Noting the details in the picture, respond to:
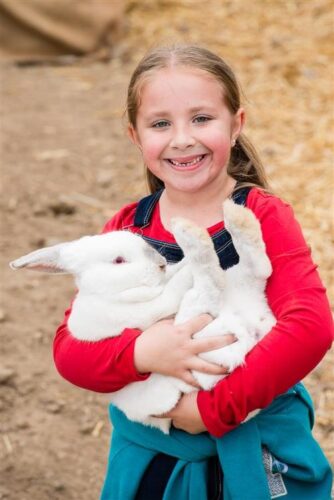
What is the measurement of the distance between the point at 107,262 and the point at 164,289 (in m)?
0.15

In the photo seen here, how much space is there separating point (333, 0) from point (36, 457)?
4.95m

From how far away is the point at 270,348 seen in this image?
1.88 meters

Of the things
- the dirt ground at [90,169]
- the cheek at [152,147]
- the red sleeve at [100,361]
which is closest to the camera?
the red sleeve at [100,361]

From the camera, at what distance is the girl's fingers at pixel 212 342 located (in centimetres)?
192

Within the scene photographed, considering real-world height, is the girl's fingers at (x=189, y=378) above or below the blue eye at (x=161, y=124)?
below

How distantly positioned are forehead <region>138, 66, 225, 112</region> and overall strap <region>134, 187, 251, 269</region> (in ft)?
0.79

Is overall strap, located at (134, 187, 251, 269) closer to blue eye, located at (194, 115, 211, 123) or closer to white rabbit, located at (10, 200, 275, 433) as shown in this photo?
white rabbit, located at (10, 200, 275, 433)

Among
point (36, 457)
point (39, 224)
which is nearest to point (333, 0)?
point (39, 224)

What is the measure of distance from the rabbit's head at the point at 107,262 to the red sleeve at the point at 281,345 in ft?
0.89

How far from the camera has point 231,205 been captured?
76.0 inches

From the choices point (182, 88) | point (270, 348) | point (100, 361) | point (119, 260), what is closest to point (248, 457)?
point (270, 348)

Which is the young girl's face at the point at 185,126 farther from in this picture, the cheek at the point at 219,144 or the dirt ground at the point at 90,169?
the dirt ground at the point at 90,169

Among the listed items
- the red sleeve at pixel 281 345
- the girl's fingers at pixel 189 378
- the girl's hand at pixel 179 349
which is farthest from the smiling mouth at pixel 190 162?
the girl's fingers at pixel 189 378

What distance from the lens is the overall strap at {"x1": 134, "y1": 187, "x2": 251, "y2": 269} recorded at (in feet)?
6.77
